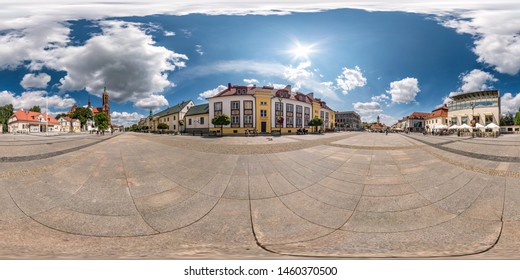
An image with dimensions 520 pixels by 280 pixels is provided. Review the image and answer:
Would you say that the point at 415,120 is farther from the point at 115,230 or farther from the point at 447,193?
the point at 115,230

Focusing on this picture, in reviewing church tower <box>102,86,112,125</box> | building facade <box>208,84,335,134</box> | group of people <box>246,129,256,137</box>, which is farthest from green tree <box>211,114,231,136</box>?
church tower <box>102,86,112,125</box>

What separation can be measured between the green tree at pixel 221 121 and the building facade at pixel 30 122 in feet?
7.75

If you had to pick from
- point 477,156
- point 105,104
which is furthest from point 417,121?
point 105,104

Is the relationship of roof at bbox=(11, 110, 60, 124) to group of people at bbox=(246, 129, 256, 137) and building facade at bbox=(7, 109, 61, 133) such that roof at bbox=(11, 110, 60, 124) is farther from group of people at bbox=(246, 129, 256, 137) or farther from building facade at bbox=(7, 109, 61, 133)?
group of people at bbox=(246, 129, 256, 137)

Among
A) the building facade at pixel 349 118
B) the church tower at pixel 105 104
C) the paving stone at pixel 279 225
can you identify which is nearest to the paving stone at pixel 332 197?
the paving stone at pixel 279 225

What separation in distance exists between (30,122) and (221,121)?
2903 mm

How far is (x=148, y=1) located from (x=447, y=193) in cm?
440

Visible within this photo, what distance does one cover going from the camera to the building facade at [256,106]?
114 inches

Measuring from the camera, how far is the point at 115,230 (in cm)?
177

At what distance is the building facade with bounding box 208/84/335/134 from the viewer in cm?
289

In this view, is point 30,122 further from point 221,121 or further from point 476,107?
point 476,107

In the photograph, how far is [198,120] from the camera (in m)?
3.75
